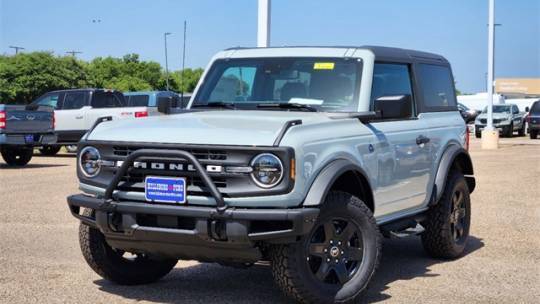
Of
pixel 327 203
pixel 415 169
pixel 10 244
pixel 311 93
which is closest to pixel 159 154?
pixel 327 203

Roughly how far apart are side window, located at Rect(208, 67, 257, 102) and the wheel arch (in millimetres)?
1340

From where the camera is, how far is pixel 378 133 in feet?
20.6

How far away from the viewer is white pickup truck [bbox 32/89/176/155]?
71.2 ft

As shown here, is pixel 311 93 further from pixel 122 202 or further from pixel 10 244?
pixel 10 244

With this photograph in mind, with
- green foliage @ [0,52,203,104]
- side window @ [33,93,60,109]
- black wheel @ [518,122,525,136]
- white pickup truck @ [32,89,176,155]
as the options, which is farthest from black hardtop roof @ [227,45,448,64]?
green foliage @ [0,52,203,104]

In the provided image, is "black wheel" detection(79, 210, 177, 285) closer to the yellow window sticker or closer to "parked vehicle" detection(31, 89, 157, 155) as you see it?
the yellow window sticker

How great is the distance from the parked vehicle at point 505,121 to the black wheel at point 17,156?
2688cm

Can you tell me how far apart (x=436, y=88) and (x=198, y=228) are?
3753 millimetres

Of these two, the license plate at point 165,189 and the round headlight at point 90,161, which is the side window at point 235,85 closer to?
the round headlight at point 90,161

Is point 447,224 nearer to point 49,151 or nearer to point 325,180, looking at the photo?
point 325,180

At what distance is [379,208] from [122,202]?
2.11 metres

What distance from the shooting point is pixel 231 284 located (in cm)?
642

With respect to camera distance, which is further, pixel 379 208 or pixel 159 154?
pixel 379 208

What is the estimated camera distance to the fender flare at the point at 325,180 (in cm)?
513
